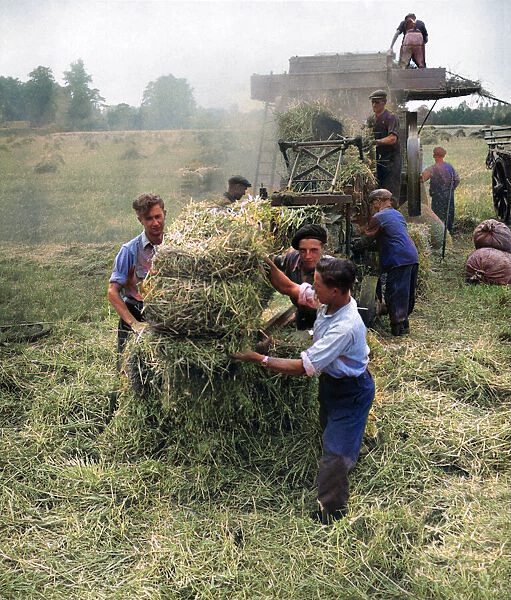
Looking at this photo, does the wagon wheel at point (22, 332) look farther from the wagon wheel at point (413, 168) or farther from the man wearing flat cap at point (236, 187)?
the wagon wheel at point (413, 168)

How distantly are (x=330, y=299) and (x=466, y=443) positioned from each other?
5.16 feet

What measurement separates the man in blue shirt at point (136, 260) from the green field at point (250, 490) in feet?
2.04

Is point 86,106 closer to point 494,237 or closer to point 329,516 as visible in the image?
point 494,237

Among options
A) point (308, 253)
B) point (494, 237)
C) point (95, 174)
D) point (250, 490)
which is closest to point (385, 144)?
point (494, 237)

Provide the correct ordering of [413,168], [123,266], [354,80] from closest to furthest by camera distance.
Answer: [123,266] < [413,168] < [354,80]

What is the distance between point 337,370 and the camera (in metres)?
3.55

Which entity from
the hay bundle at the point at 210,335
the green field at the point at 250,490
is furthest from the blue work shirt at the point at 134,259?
the green field at the point at 250,490

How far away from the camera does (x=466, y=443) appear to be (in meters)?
4.25

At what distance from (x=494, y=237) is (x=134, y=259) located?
232 inches

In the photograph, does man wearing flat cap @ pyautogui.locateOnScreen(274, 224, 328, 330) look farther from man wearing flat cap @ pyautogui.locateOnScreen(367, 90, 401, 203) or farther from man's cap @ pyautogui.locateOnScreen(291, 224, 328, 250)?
man wearing flat cap @ pyautogui.locateOnScreen(367, 90, 401, 203)

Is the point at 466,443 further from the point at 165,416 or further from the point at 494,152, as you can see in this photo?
the point at 494,152

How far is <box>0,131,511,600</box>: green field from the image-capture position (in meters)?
3.08

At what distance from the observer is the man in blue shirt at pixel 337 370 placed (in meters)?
3.46

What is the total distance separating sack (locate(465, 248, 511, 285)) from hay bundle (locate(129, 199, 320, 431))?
505 centimetres
